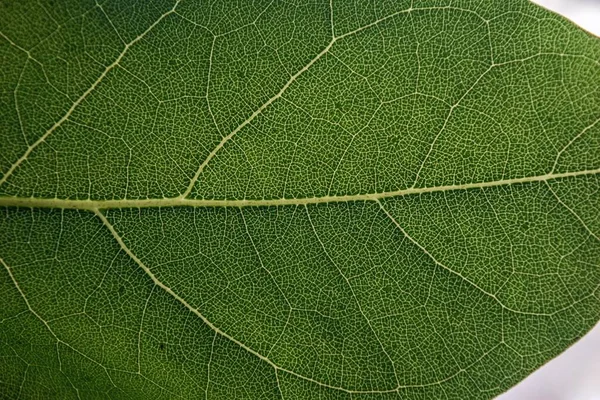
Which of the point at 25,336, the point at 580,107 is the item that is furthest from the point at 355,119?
the point at 25,336

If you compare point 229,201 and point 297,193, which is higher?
point 297,193

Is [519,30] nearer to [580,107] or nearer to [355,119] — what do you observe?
[580,107]

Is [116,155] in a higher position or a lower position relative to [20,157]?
higher

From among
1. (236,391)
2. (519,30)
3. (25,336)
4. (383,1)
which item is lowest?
(25,336)

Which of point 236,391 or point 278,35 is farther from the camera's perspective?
point 236,391
